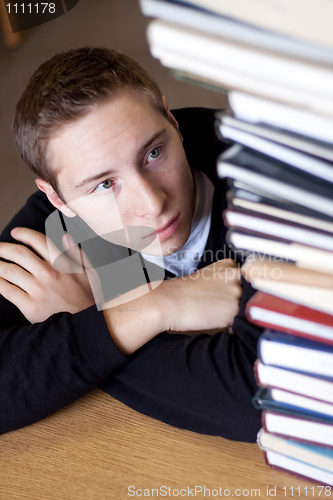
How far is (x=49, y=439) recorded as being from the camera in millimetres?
841

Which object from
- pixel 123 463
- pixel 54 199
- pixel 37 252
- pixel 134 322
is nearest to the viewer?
pixel 123 463

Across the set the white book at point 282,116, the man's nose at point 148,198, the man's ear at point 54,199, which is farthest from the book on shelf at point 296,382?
the man's ear at point 54,199

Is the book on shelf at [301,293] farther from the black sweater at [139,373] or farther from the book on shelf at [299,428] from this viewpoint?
the black sweater at [139,373]

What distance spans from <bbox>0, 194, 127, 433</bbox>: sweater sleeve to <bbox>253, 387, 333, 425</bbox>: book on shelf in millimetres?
272

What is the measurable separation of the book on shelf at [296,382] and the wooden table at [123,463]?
0.50 ft

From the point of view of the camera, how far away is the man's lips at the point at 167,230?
3.79ft

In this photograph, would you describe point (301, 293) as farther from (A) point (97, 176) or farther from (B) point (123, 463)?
(A) point (97, 176)

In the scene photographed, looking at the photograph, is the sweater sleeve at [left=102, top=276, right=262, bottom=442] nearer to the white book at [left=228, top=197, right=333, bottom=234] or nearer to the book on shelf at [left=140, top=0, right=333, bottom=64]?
the white book at [left=228, top=197, right=333, bottom=234]

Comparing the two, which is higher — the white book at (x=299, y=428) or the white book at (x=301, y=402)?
the white book at (x=301, y=402)

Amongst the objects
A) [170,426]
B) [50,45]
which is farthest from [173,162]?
[50,45]

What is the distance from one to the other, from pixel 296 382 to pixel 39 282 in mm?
645

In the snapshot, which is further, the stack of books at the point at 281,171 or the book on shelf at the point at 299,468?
the book on shelf at the point at 299,468

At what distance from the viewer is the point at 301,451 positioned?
0.66 m

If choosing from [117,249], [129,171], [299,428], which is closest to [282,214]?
[299,428]
